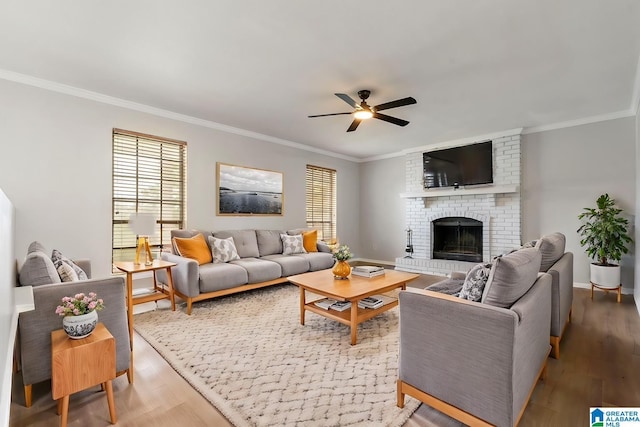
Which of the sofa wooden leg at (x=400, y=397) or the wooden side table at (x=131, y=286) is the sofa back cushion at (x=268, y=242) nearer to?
the wooden side table at (x=131, y=286)

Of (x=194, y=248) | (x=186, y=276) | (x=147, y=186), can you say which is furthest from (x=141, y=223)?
(x=147, y=186)

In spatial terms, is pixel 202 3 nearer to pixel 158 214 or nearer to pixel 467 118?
pixel 158 214

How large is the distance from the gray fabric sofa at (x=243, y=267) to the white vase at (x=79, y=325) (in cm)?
173

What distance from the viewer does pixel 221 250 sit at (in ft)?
13.9

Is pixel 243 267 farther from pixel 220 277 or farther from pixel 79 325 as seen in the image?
pixel 79 325

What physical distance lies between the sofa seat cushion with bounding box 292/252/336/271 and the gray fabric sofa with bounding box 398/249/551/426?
Result: 3.20 meters

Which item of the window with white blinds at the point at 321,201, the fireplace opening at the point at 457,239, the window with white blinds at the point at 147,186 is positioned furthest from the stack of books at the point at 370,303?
the fireplace opening at the point at 457,239

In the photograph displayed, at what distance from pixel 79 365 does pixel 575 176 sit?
6094mm

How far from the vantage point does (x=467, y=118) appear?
4.44 meters

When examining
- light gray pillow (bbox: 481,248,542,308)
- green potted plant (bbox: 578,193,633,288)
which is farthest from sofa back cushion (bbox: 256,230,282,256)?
green potted plant (bbox: 578,193,633,288)

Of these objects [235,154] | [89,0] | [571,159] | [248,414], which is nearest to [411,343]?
[248,414]

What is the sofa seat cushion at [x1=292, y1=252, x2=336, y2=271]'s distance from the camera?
16.1 ft

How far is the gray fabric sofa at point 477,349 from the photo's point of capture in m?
1.39

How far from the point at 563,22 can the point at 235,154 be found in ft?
14.0
